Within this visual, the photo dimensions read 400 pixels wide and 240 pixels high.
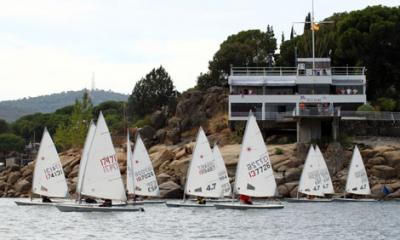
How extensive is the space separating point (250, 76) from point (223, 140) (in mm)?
8842

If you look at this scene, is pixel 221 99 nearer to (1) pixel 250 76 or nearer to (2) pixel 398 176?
(1) pixel 250 76

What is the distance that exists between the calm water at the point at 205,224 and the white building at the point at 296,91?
3462cm

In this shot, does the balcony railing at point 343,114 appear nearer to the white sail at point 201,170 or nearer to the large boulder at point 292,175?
the large boulder at point 292,175

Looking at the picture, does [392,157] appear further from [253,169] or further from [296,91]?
[253,169]

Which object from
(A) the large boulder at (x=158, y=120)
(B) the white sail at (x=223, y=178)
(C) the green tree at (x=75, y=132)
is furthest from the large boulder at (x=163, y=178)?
(C) the green tree at (x=75, y=132)

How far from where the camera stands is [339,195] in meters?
90.8

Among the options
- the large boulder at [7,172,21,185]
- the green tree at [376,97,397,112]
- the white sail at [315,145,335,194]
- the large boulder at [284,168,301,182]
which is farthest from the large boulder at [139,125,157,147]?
the white sail at [315,145,335,194]

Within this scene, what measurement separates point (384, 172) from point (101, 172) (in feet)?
129

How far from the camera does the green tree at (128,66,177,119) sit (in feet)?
445

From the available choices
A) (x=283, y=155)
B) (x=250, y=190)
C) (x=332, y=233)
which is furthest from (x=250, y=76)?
(x=332, y=233)

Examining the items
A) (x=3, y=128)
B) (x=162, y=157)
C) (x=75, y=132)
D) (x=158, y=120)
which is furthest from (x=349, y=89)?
(x=3, y=128)

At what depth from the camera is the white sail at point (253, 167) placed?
2554 inches

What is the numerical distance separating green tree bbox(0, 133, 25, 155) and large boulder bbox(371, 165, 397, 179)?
90.8 meters

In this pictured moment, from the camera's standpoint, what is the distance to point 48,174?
72.7 meters
